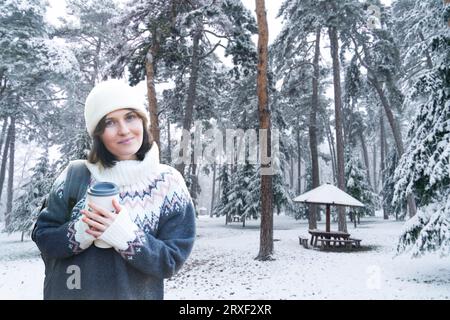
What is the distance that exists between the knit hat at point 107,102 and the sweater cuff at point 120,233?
514 mm

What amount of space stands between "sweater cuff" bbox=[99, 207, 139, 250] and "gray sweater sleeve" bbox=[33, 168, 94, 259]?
0.09m

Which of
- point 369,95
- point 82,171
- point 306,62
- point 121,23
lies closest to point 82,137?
point 121,23

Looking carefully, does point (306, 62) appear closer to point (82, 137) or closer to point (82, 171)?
point (82, 137)

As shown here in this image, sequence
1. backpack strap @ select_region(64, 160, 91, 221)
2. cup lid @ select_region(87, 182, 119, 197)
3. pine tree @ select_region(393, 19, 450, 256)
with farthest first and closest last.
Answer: pine tree @ select_region(393, 19, 450, 256) → backpack strap @ select_region(64, 160, 91, 221) → cup lid @ select_region(87, 182, 119, 197)

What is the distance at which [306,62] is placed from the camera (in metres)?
17.7

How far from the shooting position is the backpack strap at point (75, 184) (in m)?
1.63

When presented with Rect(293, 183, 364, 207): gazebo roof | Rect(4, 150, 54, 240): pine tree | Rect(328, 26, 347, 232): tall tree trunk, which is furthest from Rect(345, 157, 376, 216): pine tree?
Rect(4, 150, 54, 240): pine tree

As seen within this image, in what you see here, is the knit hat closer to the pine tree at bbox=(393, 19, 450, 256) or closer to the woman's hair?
the woman's hair

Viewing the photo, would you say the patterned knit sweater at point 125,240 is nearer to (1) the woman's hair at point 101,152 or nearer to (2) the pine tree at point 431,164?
(1) the woman's hair at point 101,152

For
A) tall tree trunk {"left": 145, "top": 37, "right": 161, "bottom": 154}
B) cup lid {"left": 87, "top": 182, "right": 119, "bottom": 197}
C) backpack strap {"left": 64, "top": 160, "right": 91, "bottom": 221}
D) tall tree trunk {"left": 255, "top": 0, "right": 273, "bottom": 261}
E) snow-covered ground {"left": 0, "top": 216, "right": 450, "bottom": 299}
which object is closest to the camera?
cup lid {"left": 87, "top": 182, "right": 119, "bottom": 197}

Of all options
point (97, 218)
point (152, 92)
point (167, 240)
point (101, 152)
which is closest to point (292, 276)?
point (152, 92)

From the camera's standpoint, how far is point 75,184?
1.66m

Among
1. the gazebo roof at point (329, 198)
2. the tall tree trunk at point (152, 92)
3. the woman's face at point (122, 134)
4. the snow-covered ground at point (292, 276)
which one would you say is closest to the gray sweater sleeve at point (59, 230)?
the woman's face at point (122, 134)

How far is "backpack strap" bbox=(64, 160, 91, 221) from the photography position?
5.33 ft
